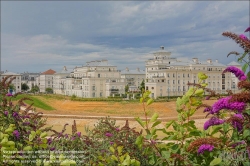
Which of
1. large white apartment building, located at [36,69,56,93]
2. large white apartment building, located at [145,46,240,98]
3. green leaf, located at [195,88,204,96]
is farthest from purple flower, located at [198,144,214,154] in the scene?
large white apartment building, located at [36,69,56,93]

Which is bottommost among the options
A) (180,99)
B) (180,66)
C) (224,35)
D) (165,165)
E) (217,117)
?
(165,165)

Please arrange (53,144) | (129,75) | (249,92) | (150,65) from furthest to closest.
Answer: (129,75), (150,65), (53,144), (249,92)

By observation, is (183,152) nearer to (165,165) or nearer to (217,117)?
(165,165)

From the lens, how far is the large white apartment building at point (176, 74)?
44.3m

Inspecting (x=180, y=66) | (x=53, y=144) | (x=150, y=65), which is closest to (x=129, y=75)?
(x=150, y=65)

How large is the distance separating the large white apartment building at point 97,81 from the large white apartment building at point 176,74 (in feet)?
21.4

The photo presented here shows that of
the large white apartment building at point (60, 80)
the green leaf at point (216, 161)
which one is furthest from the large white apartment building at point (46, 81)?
the green leaf at point (216, 161)

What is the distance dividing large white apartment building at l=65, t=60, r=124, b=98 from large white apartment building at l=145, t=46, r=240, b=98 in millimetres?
6527

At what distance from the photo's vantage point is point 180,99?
6.45ft

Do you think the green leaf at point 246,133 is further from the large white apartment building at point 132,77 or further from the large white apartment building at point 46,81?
the large white apartment building at point 46,81

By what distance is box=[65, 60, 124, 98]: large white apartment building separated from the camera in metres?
49.7

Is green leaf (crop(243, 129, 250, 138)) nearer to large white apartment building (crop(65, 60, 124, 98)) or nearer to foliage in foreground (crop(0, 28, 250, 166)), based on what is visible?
foliage in foreground (crop(0, 28, 250, 166))

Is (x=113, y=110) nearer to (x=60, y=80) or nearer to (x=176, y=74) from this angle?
(x=176, y=74)

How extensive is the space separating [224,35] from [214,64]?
170 ft
